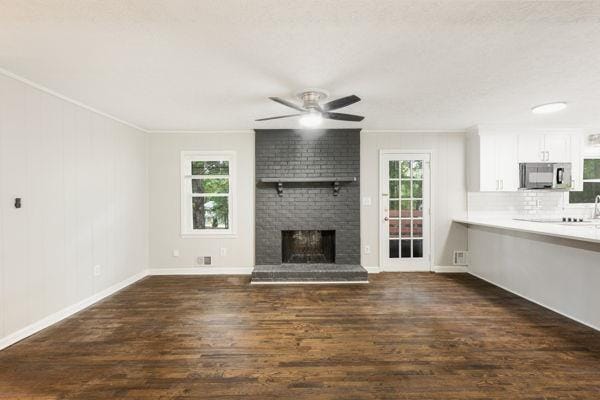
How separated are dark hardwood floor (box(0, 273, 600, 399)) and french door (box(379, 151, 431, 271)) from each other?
1184 mm

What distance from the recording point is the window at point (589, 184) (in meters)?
4.79

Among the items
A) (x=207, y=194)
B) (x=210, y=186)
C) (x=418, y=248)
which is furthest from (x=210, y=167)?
(x=418, y=248)

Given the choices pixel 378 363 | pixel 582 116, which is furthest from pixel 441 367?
pixel 582 116

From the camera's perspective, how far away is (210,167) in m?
4.84

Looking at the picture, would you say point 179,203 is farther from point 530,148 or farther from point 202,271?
point 530,148

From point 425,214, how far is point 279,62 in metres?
3.74

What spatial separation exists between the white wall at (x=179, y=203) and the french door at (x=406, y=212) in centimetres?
241

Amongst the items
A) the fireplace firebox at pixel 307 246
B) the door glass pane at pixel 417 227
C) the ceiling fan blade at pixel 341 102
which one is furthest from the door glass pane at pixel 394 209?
the ceiling fan blade at pixel 341 102

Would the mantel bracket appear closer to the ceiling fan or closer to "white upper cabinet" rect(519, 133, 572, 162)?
the ceiling fan

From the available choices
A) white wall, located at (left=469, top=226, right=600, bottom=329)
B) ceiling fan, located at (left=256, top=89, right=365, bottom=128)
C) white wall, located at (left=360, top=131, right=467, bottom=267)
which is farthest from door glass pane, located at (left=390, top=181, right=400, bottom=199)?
ceiling fan, located at (left=256, top=89, right=365, bottom=128)

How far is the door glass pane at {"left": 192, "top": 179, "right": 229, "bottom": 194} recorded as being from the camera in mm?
4828

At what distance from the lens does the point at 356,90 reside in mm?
2891

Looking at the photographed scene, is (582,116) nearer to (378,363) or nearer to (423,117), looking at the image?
(423,117)

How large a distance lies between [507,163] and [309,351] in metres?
4.36
